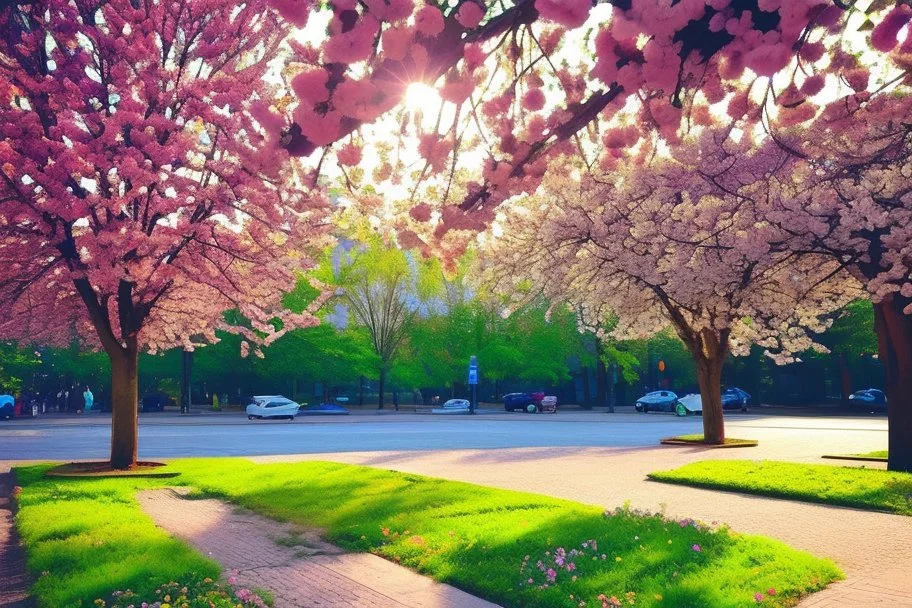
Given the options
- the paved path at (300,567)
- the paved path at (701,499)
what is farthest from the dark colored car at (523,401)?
the paved path at (300,567)


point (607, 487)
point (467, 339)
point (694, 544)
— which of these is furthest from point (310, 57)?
point (467, 339)

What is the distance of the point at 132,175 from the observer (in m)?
13.0

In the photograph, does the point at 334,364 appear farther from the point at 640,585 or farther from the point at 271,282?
the point at 640,585

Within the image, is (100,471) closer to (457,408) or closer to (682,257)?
(682,257)

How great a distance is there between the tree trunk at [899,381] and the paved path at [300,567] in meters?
11.3

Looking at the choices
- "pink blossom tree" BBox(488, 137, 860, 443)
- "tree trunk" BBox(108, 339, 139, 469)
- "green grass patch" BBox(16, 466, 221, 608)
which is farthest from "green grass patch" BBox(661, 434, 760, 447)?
"green grass patch" BBox(16, 466, 221, 608)

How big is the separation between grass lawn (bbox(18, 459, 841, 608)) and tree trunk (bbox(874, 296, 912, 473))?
7.91 metres

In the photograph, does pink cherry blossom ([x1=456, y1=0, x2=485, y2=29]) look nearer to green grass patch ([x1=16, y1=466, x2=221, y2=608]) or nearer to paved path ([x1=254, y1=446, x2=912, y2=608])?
green grass patch ([x1=16, y1=466, x2=221, y2=608])

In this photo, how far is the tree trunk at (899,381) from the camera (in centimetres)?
1496

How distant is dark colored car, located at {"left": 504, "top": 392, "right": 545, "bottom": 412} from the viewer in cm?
5429

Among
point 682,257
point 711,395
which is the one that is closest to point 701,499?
point 682,257

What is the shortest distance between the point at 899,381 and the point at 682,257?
4922mm

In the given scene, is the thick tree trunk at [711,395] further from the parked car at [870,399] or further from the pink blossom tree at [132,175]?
the parked car at [870,399]

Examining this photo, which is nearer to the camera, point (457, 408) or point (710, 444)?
point (710, 444)
